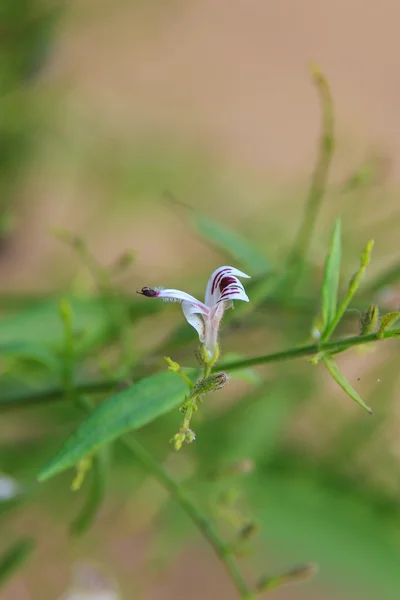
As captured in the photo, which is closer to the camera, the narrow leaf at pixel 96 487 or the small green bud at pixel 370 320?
the small green bud at pixel 370 320

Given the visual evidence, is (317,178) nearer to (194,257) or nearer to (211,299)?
(211,299)

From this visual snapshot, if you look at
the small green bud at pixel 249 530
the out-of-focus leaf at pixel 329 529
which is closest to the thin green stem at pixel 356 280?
the small green bud at pixel 249 530

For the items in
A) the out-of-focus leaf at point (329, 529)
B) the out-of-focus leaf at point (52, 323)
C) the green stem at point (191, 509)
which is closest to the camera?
the green stem at point (191, 509)

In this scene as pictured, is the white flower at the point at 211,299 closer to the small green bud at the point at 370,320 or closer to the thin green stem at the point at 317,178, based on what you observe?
the small green bud at the point at 370,320

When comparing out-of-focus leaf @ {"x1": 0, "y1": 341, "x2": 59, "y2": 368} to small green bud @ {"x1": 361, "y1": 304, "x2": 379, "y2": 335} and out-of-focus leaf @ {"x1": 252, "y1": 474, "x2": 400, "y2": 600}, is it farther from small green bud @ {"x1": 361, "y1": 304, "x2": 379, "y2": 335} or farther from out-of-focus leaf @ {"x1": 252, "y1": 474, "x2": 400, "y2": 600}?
out-of-focus leaf @ {"x1": 252, "y1": 474, "x2": 400, "y2": 600}

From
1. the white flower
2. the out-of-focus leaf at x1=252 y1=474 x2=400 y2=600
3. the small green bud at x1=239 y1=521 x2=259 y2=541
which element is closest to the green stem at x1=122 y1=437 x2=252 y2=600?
the small green bud at x1=239 y1=521 x2=259 y2=541

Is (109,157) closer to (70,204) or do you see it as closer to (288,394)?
(70,204)

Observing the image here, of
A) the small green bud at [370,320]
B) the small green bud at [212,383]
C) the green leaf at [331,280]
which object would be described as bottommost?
the small green bud at [370,320]

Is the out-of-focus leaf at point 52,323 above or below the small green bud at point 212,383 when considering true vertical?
above
